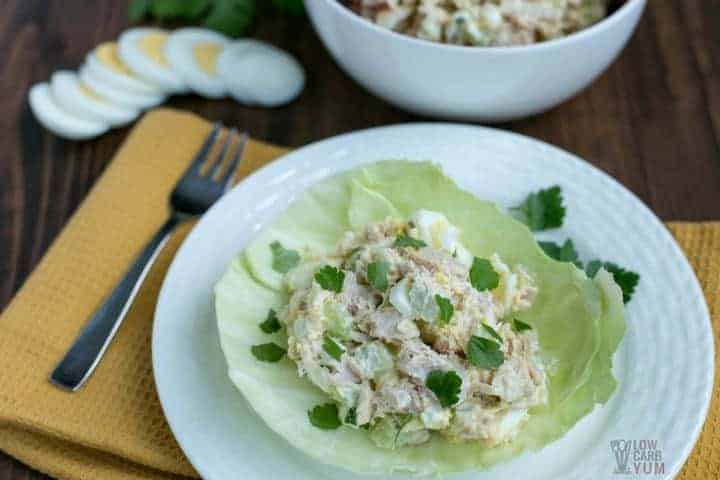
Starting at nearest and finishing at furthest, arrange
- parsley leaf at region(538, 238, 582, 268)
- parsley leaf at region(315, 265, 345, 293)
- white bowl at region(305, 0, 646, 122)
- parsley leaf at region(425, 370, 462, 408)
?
parsley leaf at region(425, 370, 462, 408) < parsley leaf at region(315, 265, 345, 293) < parsley leaf at region(538, 238, 582, 268) < white bowl at region(305, 0, 646, 122)

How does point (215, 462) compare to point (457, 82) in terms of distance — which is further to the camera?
point (457, 82)

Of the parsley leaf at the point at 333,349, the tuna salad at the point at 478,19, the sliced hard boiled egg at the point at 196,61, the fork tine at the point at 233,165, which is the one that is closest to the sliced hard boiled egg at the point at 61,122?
the sliced hard boiled egg at the point at 196,61

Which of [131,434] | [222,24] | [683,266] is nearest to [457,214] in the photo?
[683,266]

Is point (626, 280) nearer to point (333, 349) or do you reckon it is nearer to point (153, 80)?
point (333, 349)

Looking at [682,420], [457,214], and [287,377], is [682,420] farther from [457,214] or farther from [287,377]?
[287,377]

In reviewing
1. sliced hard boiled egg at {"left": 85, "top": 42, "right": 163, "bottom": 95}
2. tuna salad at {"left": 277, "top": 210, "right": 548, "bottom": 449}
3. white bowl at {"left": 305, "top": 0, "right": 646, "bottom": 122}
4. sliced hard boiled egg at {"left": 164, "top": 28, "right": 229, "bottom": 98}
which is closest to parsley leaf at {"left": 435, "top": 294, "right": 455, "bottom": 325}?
tuna salad at {"left": 277, "top": 210, "right": 548, "bottom": 449}
